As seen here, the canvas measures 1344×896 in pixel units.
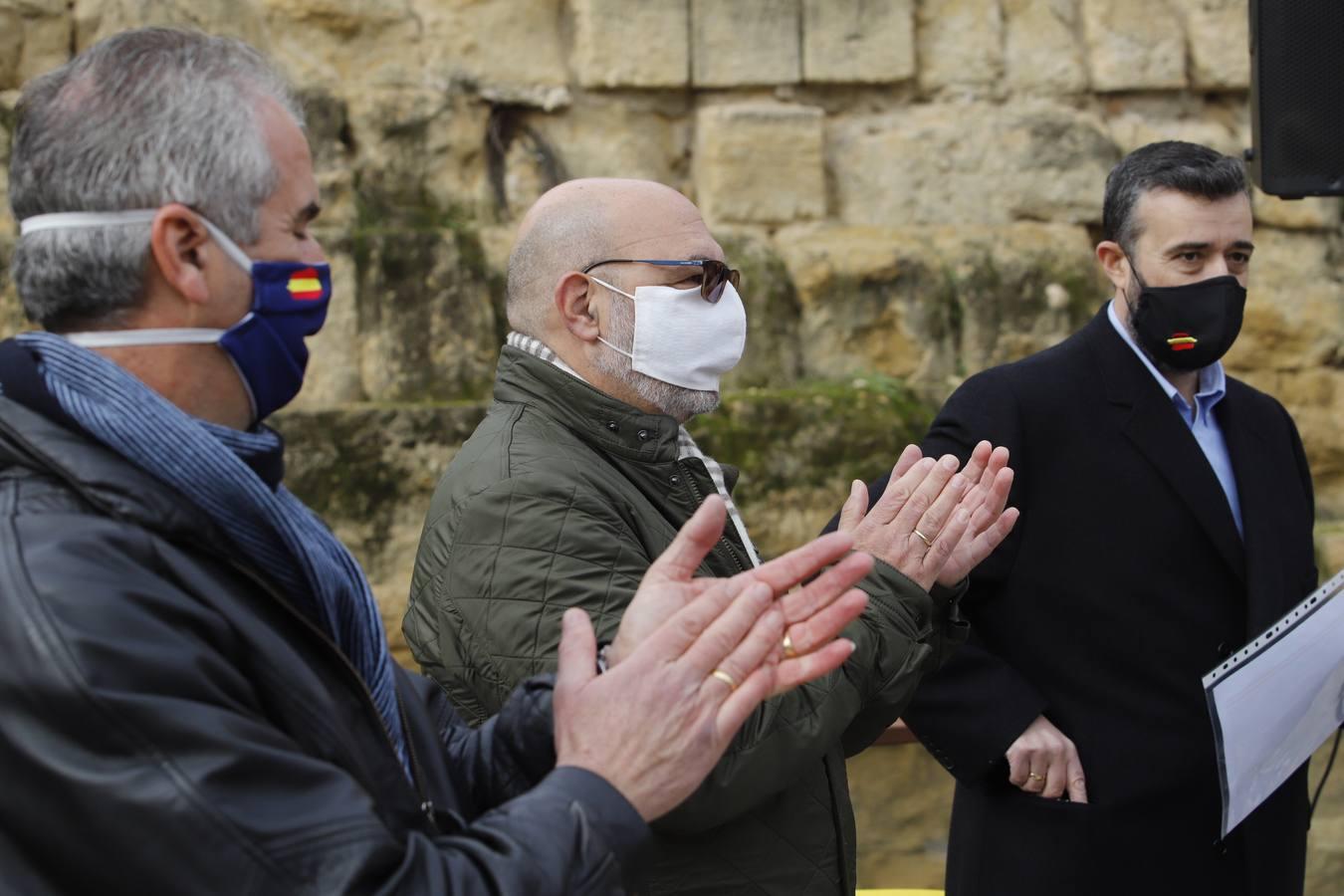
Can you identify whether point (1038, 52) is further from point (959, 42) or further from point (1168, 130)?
point (1168, 130)

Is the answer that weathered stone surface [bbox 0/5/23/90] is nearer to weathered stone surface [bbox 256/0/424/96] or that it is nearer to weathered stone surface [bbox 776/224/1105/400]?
weathered stone surface [bbox 256/0/424/96]

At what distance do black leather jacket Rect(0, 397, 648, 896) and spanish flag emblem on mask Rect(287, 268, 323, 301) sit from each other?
0.29 meters

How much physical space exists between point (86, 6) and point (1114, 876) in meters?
3.93

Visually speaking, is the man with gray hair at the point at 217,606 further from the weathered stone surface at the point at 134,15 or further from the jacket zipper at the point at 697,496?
the weathered stone surface at the point at 134,15

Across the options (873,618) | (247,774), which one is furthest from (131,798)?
(873,618)

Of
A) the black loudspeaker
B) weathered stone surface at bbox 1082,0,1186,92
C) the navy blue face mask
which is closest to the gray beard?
the navy blue face mask

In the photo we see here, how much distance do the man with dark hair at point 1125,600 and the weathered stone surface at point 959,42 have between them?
84.9 inches

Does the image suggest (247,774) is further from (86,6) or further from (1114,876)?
(86,6)

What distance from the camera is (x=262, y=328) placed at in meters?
1.56

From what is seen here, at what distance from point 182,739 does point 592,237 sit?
139 centimetres

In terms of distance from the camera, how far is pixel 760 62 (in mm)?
5039

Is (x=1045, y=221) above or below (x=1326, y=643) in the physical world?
above

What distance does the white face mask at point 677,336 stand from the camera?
7.97 ft

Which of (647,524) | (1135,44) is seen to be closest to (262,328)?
(647,524)
